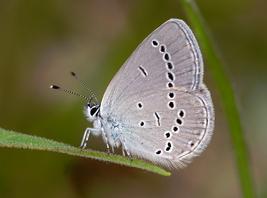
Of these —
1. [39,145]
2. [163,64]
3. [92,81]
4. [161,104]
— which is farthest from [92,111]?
[92,81]

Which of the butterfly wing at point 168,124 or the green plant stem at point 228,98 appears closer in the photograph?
the green plant stem at point 228,98

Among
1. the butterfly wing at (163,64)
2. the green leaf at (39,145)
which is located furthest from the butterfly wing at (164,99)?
the green leaf at (39,145)

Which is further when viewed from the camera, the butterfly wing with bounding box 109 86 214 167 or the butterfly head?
the butterfly head

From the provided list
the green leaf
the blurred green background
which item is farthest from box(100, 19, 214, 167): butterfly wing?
the blurred green background

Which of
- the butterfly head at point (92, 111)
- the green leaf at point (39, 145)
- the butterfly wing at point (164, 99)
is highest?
the butterfly wing at point (164, 99)

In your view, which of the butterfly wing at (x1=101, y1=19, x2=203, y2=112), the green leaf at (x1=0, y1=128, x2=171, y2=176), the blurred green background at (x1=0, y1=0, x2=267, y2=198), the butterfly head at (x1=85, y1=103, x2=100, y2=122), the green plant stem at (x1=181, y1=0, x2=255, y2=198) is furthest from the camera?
the blurred green background at (x1=0, y1=0, x2=267, y2=198)

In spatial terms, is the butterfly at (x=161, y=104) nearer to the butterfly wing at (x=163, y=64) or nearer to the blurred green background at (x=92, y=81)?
the butterfly wing at (x=163, y=64)

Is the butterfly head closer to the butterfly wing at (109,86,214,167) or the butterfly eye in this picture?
the butterfly eye
